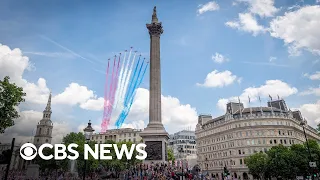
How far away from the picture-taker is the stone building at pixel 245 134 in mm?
74062

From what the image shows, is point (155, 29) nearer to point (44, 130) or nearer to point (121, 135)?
point (121, 135)

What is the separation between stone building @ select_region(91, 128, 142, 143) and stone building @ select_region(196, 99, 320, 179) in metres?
34.0

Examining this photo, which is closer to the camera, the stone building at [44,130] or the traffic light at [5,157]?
the traffic light at [5,157]

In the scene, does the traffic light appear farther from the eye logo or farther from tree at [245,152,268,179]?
tree at [245,152,268,179]

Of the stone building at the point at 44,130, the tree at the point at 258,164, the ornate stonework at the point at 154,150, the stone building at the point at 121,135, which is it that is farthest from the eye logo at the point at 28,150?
the stone building at the point at 44,130

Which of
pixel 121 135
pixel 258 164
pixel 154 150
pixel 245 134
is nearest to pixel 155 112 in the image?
pixel 154 150

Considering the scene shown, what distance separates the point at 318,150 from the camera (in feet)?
184

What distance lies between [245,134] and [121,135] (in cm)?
5599

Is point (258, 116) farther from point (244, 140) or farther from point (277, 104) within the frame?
point (277, 104)

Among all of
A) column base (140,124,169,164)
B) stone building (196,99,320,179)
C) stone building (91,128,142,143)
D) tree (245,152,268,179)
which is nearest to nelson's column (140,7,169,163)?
column base (140,124,169,164)

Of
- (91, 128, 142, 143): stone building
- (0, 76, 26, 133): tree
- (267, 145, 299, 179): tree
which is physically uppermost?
(91, 128, 142, 143): stone building

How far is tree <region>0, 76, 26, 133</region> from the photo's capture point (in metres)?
28.6

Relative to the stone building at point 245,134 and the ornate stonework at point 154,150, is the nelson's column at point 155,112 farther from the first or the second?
the stone building at point 245,134

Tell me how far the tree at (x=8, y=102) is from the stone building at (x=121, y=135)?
79.8 metres
